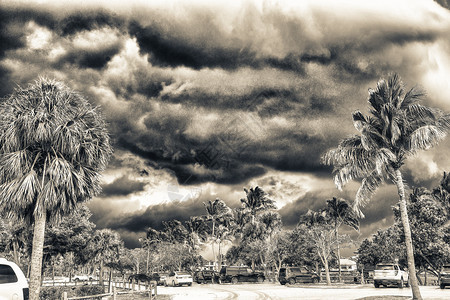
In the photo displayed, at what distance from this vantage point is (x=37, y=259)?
56.5 ft

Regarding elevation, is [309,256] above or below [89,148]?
below

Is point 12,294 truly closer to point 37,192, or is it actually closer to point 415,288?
point 37,192

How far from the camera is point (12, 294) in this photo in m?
11.3

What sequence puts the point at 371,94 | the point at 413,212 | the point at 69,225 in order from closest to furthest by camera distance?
the point at 371,94 → the point at 69,225 → the point at 413,212

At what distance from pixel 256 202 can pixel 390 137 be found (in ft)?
154

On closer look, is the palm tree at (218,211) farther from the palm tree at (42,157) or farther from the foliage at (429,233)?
the palm tree at (42,157)

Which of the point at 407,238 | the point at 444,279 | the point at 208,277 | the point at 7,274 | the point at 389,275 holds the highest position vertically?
the point at 407,238

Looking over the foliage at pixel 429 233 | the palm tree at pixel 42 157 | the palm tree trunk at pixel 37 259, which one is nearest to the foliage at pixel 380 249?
the foliage at pixel 429 233

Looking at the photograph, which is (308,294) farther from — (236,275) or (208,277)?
(208,277)

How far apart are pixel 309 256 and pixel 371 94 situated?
40482mm

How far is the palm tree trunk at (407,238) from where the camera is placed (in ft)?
58.9

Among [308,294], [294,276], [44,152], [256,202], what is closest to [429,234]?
[294,276]

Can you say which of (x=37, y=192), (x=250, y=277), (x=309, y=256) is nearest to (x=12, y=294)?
(x=37, y=192)

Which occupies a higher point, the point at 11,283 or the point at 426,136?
the point at 426,136
